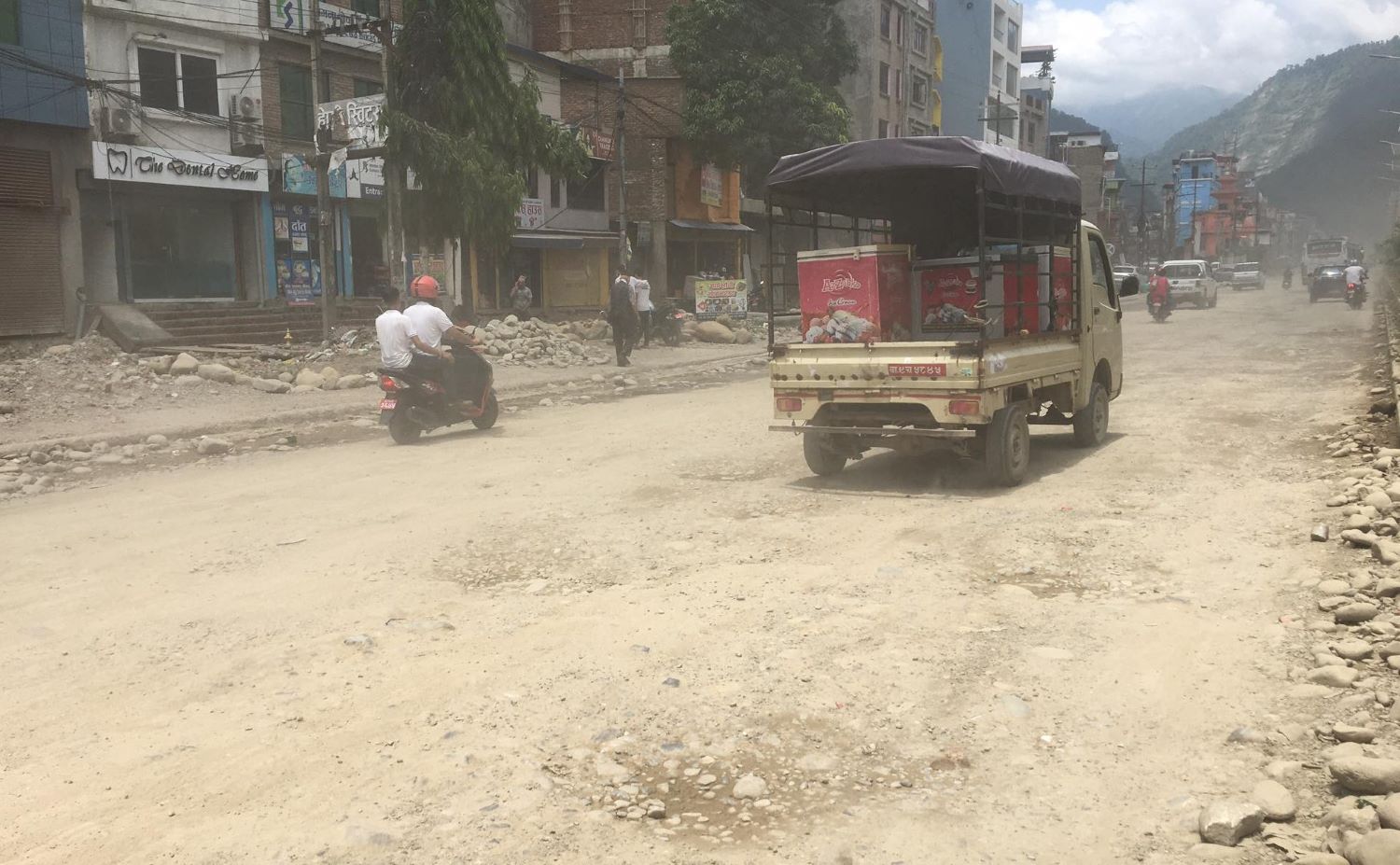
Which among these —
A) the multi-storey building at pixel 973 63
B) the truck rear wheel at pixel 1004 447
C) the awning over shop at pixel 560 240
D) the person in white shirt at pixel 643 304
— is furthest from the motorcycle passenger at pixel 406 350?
the multi-storey building at pixel 973 63

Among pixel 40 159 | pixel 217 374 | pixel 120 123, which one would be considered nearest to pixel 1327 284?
pixel 217 374

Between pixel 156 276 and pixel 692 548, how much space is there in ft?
72.1

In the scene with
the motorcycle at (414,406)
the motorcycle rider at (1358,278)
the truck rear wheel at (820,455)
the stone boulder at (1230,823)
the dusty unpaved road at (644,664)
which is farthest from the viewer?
the motorcycle rider at (1358,278)

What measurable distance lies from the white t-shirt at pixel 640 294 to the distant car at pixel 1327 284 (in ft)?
104

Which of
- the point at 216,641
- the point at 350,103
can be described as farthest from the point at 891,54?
the point at 216,641

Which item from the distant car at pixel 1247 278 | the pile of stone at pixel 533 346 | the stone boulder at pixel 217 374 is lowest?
the stone boulder at pixel 217 374

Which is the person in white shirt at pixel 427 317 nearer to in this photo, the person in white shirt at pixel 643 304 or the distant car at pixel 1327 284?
the person in white shirt at pixel 643 304

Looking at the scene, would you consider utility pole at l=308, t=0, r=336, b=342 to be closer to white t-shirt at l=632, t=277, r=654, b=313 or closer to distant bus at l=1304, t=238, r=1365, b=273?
white t-shirt at l=632, t=277, r=654, b=313

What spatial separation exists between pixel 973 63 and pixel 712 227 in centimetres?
4566

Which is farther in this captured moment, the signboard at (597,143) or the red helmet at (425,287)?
the signboard at (597,143)

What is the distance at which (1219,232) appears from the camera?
11875 centimetres

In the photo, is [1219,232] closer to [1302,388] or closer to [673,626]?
[1302,388]

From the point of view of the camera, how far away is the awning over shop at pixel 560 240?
113 feet

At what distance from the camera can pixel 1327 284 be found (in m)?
43.7
